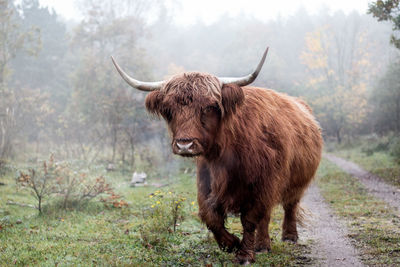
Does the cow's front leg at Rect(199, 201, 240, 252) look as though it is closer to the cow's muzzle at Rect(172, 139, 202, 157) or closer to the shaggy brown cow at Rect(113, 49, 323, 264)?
the shaggy brown cow at Rect(113, 49, 323, 264)

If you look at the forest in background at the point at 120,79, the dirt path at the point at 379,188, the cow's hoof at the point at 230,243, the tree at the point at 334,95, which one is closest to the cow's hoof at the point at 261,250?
the cow's hoof at the point at 230,243

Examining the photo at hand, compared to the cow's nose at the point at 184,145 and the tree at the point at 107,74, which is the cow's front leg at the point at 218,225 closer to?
the cow's nose at the point at 184,145

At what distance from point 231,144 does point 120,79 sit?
70.3ft

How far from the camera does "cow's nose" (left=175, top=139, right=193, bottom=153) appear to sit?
10.9ft

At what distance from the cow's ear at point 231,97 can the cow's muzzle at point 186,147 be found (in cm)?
55

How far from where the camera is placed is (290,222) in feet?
18.6

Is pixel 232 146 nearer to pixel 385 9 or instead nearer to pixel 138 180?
pixel 138 180

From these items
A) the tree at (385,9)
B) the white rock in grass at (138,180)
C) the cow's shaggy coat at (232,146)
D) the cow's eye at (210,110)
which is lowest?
the white rock in grass at (138,180)

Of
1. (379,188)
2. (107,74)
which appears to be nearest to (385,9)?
(379,188)

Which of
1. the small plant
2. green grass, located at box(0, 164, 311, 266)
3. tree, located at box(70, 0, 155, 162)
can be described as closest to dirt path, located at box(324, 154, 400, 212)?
green grass, located at box(0, 164, 311, 266)

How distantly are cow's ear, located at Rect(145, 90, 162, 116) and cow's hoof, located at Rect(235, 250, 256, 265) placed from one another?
1.86m

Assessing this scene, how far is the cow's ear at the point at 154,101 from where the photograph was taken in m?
3.80

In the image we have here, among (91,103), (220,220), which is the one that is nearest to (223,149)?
(220,220)

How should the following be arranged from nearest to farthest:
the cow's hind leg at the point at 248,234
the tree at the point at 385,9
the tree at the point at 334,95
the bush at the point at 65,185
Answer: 1. the cow's hind leg at the point at 248,234
2. the bush at the point at 65,185
3. the tree at the point at 385,9
4. the tree at the point at 334,95
